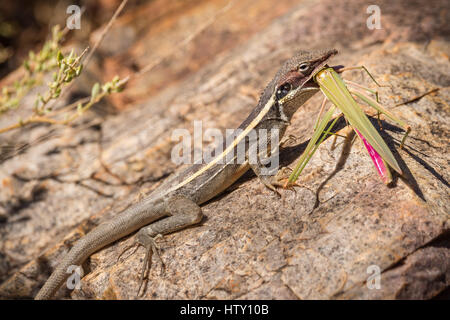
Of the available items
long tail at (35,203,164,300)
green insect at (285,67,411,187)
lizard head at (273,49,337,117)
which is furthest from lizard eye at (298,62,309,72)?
long tail at (35,203,164,300)

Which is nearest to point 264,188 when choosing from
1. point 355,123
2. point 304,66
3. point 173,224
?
point 173,224

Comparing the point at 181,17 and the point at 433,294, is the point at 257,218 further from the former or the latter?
the point at 181,17

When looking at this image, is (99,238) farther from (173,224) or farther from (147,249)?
(173,224)

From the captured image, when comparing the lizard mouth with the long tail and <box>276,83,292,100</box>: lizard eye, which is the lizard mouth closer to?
<box>276,83,292,100</box>: lizard eye

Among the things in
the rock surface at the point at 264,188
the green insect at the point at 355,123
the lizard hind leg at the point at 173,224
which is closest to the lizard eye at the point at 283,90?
the green insect at the point at 355,123

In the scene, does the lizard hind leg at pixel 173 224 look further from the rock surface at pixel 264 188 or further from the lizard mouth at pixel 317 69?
the lizard mouth at pixel 317 69
